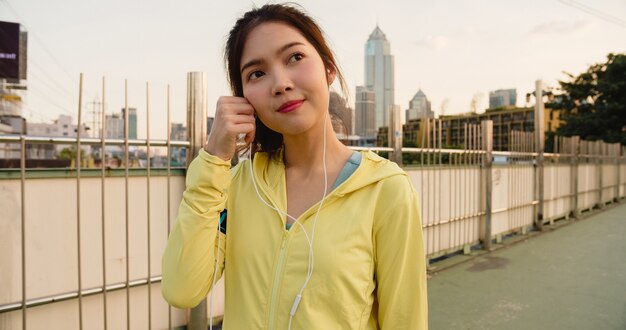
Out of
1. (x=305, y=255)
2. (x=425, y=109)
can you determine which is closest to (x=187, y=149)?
(x=305, y=255)

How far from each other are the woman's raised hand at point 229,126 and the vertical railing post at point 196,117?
1555mm

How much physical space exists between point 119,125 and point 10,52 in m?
11.2

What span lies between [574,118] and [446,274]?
2108cm

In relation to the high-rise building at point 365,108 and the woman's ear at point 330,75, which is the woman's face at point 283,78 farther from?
the high-rise building at point 365,108

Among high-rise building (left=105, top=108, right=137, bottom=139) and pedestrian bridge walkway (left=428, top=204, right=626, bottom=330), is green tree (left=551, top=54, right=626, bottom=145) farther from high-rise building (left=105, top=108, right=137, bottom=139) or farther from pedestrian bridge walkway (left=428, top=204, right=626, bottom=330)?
high-rise building (left=105, top=108, right=137, bottom=139)

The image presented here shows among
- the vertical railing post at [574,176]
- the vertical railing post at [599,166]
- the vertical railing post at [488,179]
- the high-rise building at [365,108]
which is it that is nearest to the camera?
the high-rise building at [365,108]

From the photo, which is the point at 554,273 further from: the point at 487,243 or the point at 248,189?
the point at 248,189

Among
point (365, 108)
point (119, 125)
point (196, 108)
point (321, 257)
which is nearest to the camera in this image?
point (321, 257)

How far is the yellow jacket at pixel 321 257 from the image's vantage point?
952 millimetres

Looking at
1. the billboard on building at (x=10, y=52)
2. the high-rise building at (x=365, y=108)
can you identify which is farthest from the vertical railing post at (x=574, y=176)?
the billboard on building at (x=10, y=52)

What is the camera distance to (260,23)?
1.08m

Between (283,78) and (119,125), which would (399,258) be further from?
(119,125)

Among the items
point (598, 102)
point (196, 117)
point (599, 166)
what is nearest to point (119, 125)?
point (196, 117)

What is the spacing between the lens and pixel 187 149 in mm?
2547
